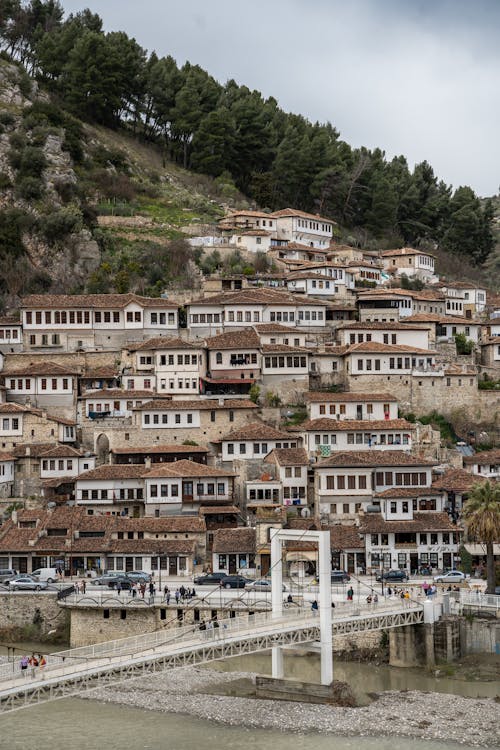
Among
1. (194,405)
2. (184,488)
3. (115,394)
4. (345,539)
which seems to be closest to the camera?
(345,539)

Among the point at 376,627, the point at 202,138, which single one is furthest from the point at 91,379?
the point at 202,138

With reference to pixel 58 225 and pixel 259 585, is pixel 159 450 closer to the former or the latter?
pixel 259 585

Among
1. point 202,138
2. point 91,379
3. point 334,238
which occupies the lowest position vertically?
point 91,379

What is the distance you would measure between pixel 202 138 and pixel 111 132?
33.3 ft

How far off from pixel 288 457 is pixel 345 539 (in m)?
6.57

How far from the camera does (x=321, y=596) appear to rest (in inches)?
1517

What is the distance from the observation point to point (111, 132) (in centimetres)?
11000

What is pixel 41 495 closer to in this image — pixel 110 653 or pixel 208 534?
pixel 208 534

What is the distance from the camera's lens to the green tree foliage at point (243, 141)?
104688 millimetres

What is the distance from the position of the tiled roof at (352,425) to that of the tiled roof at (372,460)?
2144 millimetres

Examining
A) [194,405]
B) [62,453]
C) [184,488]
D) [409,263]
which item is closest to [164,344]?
[194,405]

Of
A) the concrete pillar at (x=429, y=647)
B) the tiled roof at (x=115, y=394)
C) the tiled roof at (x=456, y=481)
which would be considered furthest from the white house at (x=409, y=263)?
the concrete pillar at (x=429, y=647)

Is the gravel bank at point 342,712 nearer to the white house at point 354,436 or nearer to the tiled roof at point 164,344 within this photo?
the white house at point 354,436

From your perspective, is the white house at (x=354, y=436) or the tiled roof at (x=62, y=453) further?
the tiled roof at (x=62, y=453)
